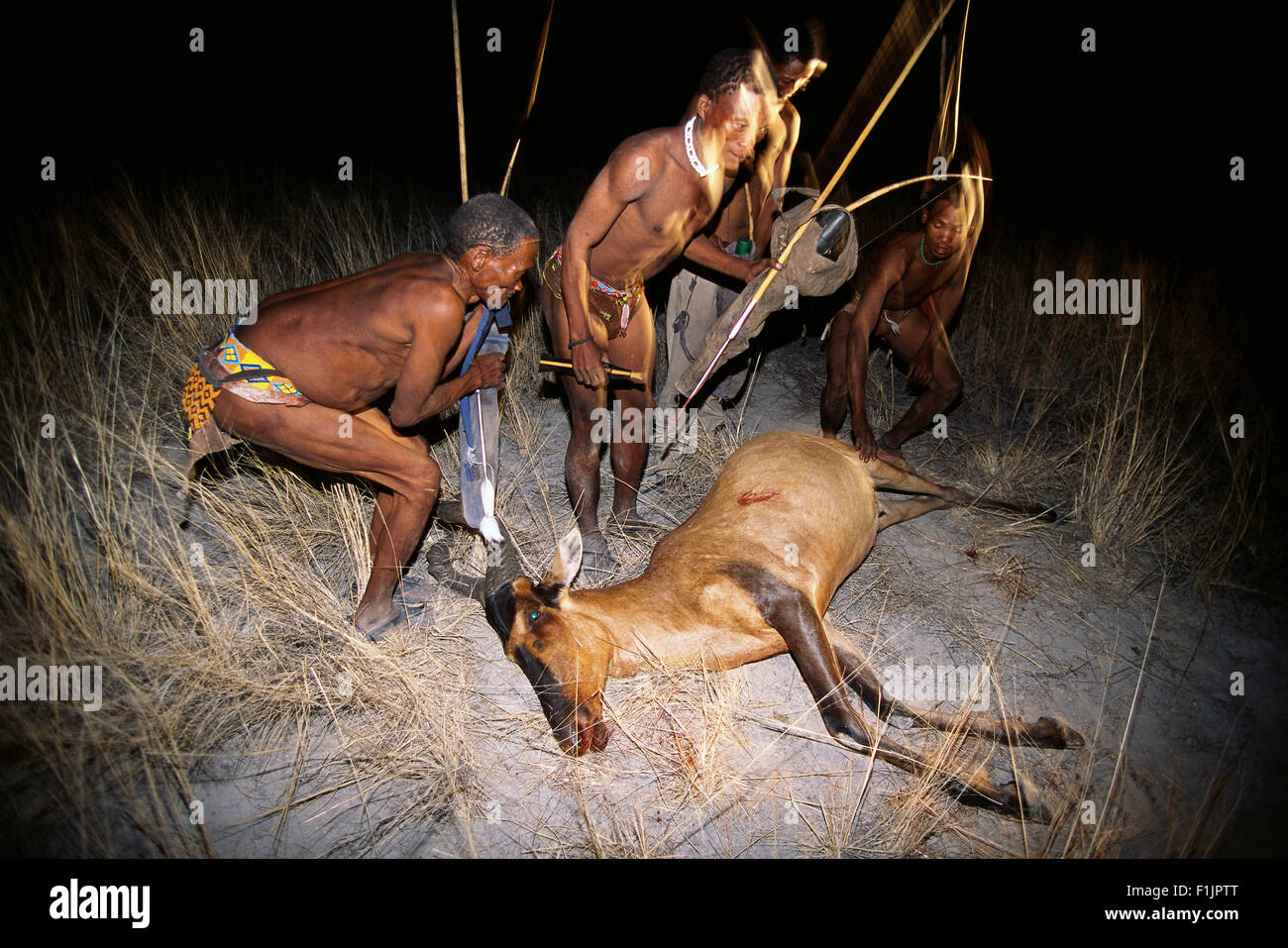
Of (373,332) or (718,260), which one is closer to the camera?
(373,332)

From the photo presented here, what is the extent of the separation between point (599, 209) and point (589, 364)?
0.66 m

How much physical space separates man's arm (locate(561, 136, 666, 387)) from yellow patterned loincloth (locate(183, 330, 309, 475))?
3.86 ft

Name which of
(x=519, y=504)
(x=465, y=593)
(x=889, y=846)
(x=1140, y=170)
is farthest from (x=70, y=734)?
(x=1140, y=170)

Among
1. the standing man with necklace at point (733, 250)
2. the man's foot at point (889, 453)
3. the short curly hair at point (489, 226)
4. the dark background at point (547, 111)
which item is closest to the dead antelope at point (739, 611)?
the man's foot at point (889, 453)

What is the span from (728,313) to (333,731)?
2.55 metres

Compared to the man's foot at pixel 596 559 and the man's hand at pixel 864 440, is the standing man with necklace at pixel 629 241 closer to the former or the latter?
the man's foot at pixel 596 559

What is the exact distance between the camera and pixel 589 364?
10.3 ft

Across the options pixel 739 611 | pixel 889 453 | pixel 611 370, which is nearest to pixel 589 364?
pixel 611 370

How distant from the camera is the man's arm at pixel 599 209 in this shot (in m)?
2.93

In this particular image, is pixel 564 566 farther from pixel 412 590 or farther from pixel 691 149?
pixel 691 149

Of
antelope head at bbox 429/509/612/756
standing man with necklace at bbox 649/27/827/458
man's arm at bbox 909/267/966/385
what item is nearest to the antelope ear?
antelope head at bbox 429/509/612/756

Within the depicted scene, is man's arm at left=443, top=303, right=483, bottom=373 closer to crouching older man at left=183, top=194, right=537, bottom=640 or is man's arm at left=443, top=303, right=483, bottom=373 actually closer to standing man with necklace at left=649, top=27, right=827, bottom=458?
crouching older man at left=183, top=194, right=537, bottom=640

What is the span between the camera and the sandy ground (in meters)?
2.37

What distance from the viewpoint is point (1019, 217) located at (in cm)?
813
